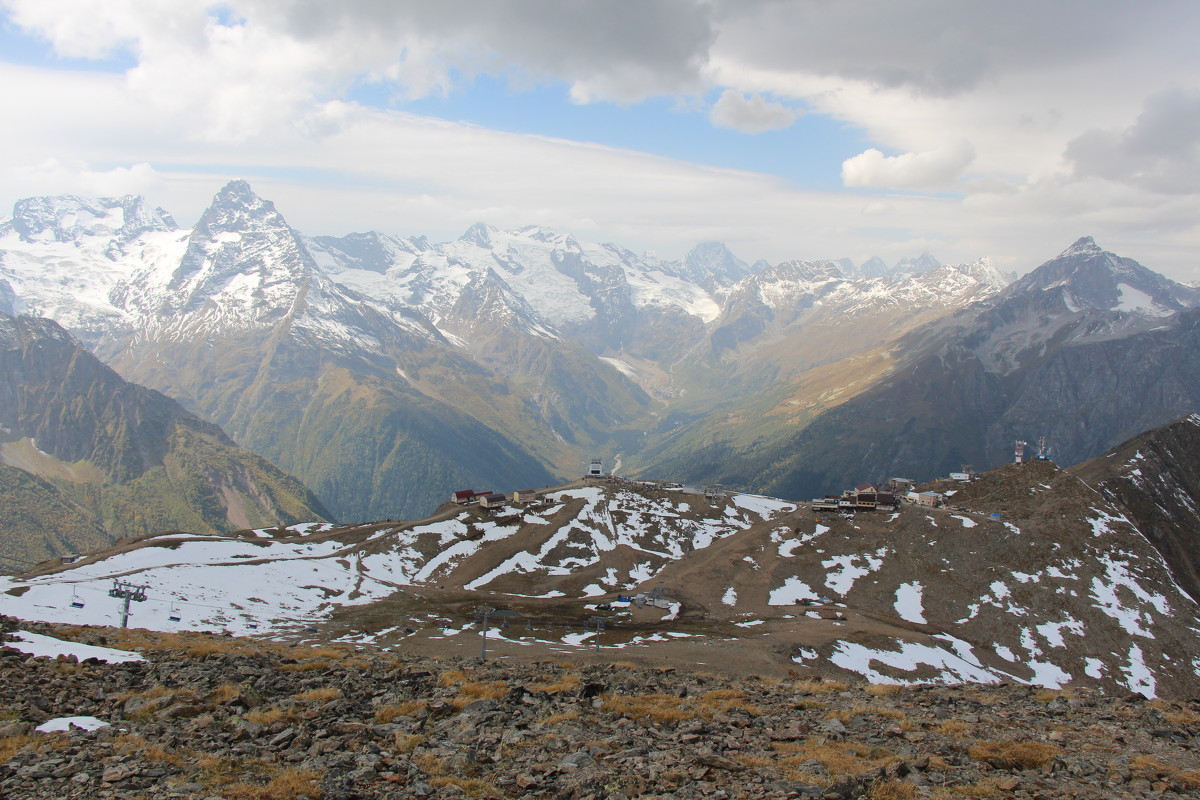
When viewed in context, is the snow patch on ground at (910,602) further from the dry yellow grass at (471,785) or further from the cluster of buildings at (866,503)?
the dry yellow grass at (471,785)

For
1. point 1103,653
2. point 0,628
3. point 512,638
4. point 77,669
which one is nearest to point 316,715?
point 77,669

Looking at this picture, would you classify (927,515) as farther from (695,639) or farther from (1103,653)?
(695,639)

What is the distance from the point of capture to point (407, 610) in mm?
135750

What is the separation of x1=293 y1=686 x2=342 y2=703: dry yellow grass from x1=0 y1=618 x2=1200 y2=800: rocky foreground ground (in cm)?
14

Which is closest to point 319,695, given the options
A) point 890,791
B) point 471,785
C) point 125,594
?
point 471,785

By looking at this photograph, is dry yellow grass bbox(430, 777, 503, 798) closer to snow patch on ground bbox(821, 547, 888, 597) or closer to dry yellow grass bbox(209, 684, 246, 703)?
dry yellow grass bbox(209, 684, 246, 703)

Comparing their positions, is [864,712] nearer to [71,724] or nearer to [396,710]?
[396,710]

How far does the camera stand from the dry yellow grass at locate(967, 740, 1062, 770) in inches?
1119

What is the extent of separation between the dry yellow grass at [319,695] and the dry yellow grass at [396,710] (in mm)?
2877

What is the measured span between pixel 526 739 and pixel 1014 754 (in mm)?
19430

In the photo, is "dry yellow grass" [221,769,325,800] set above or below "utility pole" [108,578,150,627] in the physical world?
above

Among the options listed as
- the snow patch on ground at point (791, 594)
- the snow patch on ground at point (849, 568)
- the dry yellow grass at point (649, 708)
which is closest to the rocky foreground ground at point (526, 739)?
the dry yellow grass at point (649, 708)

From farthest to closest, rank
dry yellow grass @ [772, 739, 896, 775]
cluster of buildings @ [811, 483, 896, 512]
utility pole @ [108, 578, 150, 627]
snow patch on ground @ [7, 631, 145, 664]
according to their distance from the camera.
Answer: cluster of buildings @ [811, 483, 896, 512] < utility pole @ [108, 578, 150, 627] < snow patch on ground @ [7, 631, 145, 664] < dry yellow grass @ [772, 739, 896, 775]

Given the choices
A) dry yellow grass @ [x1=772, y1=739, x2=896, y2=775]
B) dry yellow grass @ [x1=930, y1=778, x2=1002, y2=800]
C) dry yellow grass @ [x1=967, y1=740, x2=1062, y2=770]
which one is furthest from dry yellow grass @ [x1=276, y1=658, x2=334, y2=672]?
dry yellow grass @ [x1=967, y1=740, x2=1062, y2=770]
